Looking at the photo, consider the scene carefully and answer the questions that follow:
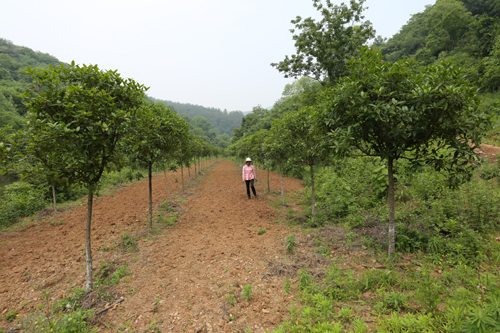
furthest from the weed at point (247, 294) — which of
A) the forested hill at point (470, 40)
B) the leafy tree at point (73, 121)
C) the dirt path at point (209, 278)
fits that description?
the forested hill at point (470, 40)

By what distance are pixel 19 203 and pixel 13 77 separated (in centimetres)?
7845

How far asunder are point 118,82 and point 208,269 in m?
4.82

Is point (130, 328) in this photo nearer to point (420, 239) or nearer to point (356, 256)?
point (356, 256)

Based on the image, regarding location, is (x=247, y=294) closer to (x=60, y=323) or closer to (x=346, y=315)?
(x=346, y=315)

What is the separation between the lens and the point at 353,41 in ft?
57.9

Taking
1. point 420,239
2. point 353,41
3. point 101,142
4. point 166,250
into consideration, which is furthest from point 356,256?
point 353,41

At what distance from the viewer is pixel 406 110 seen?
3.22 m

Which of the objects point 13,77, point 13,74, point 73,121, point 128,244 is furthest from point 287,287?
point 13,74

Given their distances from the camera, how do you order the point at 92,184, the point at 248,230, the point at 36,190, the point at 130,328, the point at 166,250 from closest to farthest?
the point at 130,328 → the point at 92,184 → the point at 166,250 → the point at 248,230 → the point at 36,190

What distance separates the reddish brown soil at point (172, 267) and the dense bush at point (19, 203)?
288 cm

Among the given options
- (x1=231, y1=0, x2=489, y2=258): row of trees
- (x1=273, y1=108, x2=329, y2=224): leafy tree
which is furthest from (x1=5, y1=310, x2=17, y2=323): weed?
(x1=273, y1=108, x2=329, y2=224): leafy tree

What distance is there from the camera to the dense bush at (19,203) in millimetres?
10453

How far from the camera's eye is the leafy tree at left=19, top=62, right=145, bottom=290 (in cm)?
341

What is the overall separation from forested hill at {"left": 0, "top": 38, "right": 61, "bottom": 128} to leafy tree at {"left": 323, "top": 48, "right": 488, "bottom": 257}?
9946mm
